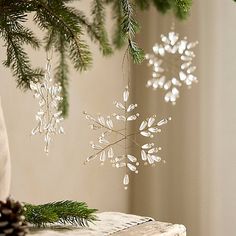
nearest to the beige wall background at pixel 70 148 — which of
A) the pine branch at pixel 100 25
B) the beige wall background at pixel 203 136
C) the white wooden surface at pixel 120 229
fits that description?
the beige wall background at pixel 203 136

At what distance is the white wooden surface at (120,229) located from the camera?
83 centimetres

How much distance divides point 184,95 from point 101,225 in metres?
0.93

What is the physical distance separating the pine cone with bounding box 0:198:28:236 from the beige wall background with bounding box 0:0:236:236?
858 millimetres

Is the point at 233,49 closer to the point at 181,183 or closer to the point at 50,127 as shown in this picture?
the point at 181,183

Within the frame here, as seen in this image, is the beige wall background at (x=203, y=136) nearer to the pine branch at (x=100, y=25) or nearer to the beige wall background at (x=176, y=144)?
the beige wall background at (x=176, y=144)

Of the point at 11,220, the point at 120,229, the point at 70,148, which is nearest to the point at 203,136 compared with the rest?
the point at 70,148

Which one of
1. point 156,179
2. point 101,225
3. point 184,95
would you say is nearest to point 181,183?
point 156,179

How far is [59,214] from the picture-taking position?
85cm

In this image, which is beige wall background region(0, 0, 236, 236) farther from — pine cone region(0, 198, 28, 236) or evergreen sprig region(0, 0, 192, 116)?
pine cone region(0, 198, 28, 236)

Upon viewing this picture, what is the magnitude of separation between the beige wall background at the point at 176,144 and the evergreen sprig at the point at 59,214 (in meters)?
0.63

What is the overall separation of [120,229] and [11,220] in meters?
0.30

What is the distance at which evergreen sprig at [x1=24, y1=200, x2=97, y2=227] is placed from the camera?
829 millimetres

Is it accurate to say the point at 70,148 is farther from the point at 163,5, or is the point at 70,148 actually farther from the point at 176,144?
the point at 163,5

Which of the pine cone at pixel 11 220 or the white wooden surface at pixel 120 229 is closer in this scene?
the pine cone at pixel 11 220
